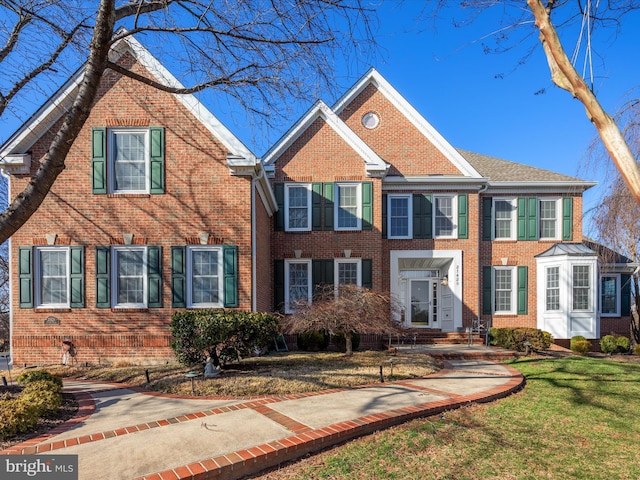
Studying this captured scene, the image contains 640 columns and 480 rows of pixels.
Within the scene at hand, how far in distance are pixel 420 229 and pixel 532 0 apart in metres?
10.6

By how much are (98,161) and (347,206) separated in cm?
803

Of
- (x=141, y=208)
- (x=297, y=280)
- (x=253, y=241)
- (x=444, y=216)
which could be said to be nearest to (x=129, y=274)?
(x=141, y=208)

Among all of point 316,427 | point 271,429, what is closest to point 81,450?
point 271,429

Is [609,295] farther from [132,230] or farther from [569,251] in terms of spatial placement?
[132,230]

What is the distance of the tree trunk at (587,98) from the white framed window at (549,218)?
12.3 meters

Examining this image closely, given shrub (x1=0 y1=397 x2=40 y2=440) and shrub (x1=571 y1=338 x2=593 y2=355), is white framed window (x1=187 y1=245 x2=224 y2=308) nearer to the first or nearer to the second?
shrub (x1=0 y1=397 x2=40 y2=440)

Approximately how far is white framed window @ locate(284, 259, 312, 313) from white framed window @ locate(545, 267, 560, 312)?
934 cm

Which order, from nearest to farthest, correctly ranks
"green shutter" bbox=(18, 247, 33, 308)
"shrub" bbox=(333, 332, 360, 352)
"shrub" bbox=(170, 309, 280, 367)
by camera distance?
"shrub" bbox=(170, 309, 280, 367) → "green shutter" bbox=(18, 247, 33, 308) → "shrub" bbox=(333, 332, 360, 352)

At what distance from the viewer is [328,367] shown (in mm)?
8758

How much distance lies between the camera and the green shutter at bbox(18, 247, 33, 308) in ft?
32.8

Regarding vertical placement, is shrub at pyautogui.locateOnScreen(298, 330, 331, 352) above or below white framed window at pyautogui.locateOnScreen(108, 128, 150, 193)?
below

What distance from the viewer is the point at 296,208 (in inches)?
553

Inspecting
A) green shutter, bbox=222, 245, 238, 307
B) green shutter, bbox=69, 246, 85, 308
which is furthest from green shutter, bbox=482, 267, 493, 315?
green shutter, bbox=69, 246, 85, 308

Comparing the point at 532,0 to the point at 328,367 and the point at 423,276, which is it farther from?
the point at 423,276
